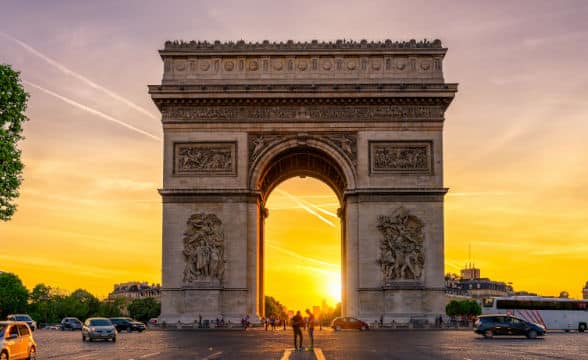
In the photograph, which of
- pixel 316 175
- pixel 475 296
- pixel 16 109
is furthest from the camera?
pixel 475 296

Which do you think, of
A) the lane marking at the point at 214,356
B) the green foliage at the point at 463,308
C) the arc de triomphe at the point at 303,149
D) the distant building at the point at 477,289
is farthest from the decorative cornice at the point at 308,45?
the distant building at the point at 477,289

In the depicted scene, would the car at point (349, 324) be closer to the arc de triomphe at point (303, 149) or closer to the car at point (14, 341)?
the arc de triomphe at point (303, 149)

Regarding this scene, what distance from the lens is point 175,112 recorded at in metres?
54.6

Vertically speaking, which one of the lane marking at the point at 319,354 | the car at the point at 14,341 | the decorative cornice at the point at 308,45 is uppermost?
the decorative cornice at the point at 308,45

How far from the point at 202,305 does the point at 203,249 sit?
3.38 metres

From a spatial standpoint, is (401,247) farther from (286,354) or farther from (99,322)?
(286,354)

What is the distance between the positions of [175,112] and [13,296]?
89559mm

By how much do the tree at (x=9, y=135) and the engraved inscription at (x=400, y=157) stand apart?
79.5 ft

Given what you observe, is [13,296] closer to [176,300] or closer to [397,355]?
[176,300]

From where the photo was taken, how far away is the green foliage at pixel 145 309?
167m

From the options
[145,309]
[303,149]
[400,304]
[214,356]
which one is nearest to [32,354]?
[214,356]

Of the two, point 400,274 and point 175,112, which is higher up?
point 175,112

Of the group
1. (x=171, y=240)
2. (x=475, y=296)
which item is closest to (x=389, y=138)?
(x=171, y=240)

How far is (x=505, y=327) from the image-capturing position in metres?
47.6
